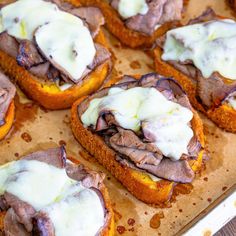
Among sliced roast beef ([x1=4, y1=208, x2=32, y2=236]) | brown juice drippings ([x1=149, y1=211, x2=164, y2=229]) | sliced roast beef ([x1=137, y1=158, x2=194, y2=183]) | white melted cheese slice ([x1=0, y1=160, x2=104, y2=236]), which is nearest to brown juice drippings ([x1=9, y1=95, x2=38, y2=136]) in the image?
white melted cheese slice ([x1=0, y1=160, x2=104, y2=236])

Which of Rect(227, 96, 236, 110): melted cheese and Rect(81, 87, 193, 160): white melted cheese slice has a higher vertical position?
Rect(81, 87, 193, 160): white melted cheese slice

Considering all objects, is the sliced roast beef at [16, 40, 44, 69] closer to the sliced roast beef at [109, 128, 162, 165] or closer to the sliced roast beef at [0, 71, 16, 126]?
the sliced roast beef at [0, 71, 16, 126]

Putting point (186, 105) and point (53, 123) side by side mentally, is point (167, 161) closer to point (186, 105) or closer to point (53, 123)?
point (186, 105)

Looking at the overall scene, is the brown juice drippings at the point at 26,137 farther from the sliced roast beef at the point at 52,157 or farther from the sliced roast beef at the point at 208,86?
the sliced roast beef at the point at 208,86

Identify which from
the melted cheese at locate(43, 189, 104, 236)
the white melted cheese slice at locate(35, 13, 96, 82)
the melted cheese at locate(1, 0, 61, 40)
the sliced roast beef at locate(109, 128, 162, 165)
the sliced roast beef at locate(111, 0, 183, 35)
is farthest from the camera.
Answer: the sliced roast beef at locate(111, 0, 183, 35)

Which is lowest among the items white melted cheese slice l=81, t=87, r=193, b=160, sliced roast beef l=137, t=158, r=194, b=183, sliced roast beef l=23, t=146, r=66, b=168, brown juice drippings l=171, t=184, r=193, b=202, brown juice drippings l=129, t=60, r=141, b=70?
brown juice drippings l=171, t=184, r=193, b=202

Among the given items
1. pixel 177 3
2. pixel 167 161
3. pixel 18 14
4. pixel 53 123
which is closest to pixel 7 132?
pixel 53 123

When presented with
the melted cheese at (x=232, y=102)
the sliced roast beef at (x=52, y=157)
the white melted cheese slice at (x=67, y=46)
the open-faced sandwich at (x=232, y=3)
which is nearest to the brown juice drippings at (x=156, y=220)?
the sliced roast beef at (x=52, y=157)
